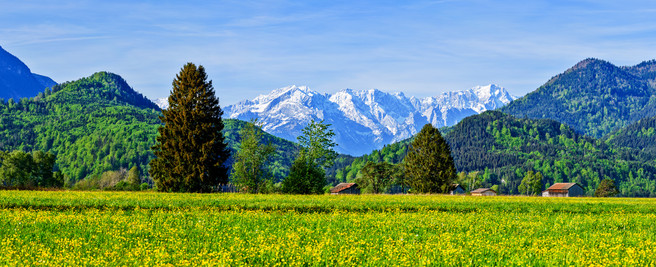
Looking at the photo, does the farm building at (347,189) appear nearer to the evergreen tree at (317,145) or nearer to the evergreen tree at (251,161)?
the evergreen tree at (317,145)

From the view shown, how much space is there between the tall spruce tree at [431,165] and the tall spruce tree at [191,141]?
42.4 m

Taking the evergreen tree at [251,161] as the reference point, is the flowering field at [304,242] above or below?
below

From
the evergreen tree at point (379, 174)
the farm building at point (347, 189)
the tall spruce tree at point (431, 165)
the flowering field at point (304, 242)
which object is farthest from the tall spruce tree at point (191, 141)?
the farm building at point (347, 189)

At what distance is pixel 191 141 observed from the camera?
6844 centimetres

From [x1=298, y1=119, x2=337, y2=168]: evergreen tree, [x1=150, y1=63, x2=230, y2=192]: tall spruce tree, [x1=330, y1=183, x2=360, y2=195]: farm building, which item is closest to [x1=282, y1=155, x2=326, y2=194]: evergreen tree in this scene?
[x1=150, y1=63, x2=230, y2=192]: tall spruce tree

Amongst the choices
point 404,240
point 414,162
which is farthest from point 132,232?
point 414,162

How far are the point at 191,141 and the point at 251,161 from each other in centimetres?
1761

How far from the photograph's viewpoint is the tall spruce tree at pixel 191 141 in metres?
68.1

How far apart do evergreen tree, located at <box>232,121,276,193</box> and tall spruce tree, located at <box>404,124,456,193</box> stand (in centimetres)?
2989

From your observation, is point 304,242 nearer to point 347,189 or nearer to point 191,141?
point 191,141

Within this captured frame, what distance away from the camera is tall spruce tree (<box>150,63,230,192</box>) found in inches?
2680

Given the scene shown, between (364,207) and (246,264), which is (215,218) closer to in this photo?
(246,264)

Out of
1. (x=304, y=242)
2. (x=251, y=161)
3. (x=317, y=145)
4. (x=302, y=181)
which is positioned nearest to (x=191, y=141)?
(x=302, y=181)

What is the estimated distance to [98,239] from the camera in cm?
1680
